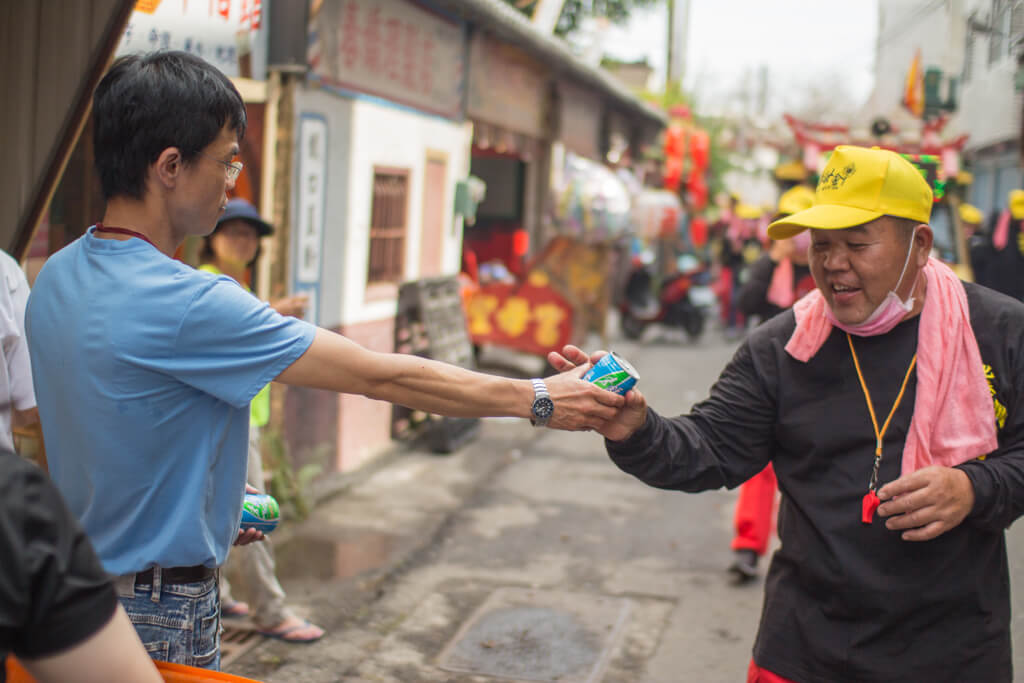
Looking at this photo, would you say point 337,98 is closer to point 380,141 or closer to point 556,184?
point 380,141

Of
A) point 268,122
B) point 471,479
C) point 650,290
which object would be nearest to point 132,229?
point 268,122

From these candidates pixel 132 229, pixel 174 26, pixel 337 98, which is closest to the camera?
pixel 132 229

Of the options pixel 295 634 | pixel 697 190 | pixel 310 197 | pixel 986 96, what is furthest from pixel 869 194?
pixel 697 190

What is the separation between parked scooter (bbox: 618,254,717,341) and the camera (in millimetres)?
17031

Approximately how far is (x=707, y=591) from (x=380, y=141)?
4.35 m

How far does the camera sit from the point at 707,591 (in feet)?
19.4

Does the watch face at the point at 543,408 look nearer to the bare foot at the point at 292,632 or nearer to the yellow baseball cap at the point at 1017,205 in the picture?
the bare foot at the point at 292,632

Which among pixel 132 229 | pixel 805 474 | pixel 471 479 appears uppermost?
pixel 132 229

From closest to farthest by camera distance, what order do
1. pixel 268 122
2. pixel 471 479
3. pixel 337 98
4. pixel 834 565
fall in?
pixel 834 565 < pixel 268 122 < pixel 337 98 < pixel 471 479

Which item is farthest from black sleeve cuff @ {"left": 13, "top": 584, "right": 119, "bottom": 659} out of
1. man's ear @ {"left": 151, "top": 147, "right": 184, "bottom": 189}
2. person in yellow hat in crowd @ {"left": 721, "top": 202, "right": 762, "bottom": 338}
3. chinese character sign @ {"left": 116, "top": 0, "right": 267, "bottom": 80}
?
person in yellow hat in crowd @ {"left": 721, "top": 202, "right": 762, "bottom": 338}

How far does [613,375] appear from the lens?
109 inches

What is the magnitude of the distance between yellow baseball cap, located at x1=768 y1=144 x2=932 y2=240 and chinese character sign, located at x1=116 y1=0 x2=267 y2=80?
12.7ft

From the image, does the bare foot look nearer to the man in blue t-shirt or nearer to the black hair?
the man in blue t-shirt

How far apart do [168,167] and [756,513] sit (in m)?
4.45
